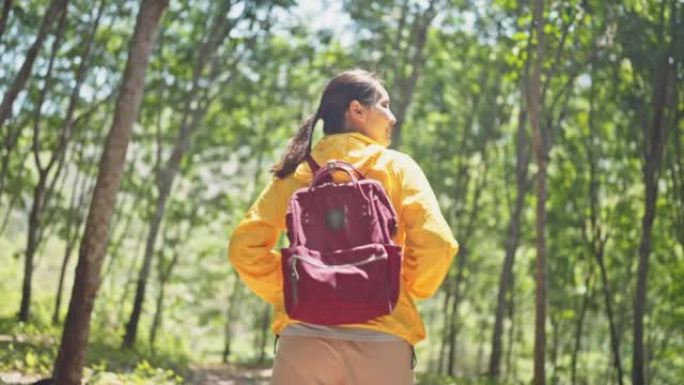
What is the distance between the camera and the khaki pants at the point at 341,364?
2.33 m

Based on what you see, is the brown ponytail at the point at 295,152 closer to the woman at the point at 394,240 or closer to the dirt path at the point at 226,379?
the woman at the point at 394,240

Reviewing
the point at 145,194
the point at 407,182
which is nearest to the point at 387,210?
the point at 407,182

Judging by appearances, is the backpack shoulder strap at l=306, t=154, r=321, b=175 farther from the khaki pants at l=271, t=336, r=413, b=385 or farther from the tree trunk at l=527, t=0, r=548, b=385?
the tree trunk at l=527, t=0, r=548, b=385

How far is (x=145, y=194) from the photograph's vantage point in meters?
22.4

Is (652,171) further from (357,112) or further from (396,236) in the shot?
(396,236)

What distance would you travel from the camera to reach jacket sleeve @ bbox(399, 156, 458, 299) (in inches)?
93.7

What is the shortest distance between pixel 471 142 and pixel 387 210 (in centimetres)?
1948

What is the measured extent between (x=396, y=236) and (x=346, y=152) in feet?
1.15

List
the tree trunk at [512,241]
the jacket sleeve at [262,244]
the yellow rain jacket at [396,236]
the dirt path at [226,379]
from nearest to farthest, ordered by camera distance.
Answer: the yellow rain jacket at [396,236] < the jacket sleeve at [262,244] < the dirt path at [226,379] < the tree trunk at [512,241]

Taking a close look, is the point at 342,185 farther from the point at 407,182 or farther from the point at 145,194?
the point at 145,194

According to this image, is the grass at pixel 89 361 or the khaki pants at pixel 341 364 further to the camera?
the grass at pixel 89 361

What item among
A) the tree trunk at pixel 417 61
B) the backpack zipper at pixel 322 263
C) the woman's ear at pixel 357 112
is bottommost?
the backpack zipper at pixel 322 263

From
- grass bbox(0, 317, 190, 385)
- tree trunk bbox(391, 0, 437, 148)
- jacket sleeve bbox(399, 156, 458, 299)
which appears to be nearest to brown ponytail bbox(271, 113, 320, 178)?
jacket sleeve bbox(399, 156, 458, 299)

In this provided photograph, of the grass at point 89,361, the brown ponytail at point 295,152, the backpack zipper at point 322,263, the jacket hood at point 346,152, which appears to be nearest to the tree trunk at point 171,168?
the grass at point 89,361
